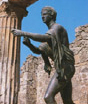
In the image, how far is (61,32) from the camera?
430 centimetres

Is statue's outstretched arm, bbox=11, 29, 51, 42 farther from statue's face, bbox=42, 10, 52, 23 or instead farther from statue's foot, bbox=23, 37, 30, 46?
statue's face, bbox=42, 10, 52, 23

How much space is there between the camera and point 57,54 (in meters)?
4.15

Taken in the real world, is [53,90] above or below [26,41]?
below

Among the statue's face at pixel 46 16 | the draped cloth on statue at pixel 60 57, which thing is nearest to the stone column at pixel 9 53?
the statue's face at pixel 46 16

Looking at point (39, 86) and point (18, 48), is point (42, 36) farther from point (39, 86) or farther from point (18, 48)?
point (39, 86)

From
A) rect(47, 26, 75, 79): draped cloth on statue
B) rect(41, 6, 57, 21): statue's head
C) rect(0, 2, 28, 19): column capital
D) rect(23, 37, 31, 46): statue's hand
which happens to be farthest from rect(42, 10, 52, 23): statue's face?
rect(0, 2, 28, 19): column capital

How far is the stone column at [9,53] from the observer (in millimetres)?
7438

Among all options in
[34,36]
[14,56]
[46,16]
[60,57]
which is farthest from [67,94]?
[14,56]

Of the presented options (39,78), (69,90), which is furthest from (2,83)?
(39,78)

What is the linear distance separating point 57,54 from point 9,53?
12.5ft

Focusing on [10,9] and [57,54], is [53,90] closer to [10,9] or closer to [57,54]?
[57,54]

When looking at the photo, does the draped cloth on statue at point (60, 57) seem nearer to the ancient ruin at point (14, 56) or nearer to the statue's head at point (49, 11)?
the statue's head at point (49, 11)

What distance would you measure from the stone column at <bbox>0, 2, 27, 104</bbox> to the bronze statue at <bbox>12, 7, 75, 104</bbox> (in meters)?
3.29

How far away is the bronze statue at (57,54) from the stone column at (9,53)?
3289mm
